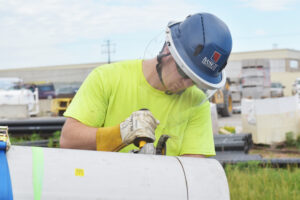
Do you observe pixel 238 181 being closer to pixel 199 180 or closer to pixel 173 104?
pixel 173 104

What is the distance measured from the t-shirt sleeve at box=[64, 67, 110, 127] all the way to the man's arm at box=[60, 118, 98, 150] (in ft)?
0.14

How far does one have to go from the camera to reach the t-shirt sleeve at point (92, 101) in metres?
2.46

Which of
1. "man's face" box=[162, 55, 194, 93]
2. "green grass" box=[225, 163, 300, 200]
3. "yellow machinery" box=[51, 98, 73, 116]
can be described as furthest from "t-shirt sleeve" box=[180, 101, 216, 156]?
"yellow machinery" box=[51, 98, 73, 116]

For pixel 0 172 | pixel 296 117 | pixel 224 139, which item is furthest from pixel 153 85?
pixel 296 117

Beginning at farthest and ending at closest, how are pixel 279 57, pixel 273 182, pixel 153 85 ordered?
pixel 279 57 → pixel 273 182 → pixel 153 85

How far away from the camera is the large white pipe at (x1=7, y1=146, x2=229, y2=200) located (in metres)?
1.66

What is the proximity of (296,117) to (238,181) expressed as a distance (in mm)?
4193

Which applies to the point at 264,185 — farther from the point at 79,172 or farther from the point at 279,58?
the point at 279,58

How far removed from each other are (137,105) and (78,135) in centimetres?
41

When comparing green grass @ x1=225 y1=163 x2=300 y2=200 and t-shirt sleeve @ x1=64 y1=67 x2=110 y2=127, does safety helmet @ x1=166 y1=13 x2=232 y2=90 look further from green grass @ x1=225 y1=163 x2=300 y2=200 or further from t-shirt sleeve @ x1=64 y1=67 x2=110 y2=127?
green grass @ x1=225 y1=163 x2=300 y2=200

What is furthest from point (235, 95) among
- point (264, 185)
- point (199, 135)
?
point (199, 135)

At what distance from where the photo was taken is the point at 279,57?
5288 cm

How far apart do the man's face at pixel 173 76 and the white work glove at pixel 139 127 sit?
0.39m

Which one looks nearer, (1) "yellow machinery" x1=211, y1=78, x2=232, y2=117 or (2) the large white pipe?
(2) the large white pipe
